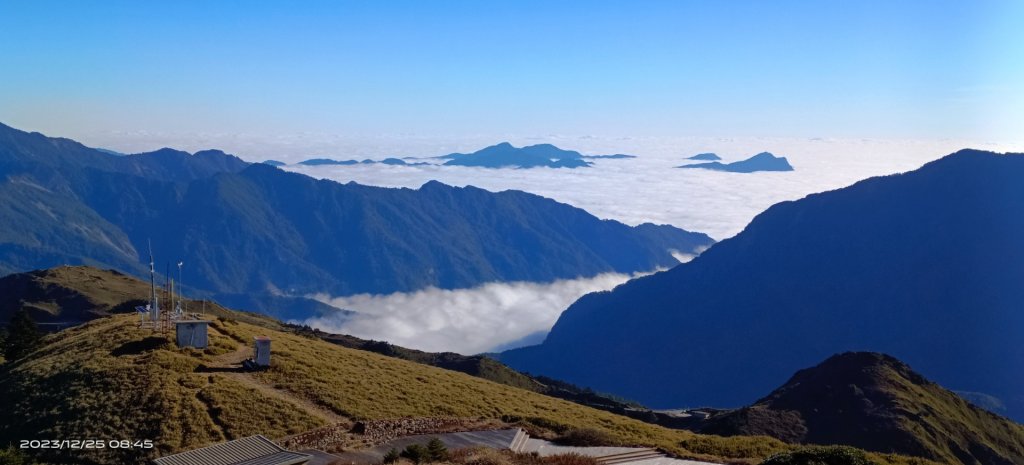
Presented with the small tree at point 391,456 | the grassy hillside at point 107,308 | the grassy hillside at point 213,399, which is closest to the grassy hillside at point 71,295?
the grassy hillside at point 107,308

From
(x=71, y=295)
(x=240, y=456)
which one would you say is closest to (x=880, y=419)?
(x=240, y=456)

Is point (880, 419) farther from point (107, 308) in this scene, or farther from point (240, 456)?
point (107, 308)

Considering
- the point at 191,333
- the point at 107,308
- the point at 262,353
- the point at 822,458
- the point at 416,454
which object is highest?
the point at 822,458

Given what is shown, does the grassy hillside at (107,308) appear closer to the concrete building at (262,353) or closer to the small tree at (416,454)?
the concrete building at (262,353)

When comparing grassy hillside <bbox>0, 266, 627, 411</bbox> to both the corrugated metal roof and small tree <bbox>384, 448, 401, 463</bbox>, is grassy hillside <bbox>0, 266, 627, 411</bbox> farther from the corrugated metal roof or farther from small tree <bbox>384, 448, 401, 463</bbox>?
the corrugated metal roof

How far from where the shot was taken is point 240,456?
29453 millimetres

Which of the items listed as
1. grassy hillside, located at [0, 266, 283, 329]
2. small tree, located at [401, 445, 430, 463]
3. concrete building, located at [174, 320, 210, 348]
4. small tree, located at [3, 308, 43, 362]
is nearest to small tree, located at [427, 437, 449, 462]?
small tree, located at [401, 445, 430, 463]

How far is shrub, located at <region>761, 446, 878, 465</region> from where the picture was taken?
2858 centimetres

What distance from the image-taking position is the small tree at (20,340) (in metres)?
60.0

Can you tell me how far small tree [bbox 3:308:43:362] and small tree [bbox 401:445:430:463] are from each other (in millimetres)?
40148

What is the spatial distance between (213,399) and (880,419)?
70953mm

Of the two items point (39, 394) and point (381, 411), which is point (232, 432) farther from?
point (39, 394)

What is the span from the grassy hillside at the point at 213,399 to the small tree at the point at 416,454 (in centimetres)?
778

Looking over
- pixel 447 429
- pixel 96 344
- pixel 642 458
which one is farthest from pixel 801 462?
pixel 96 344
